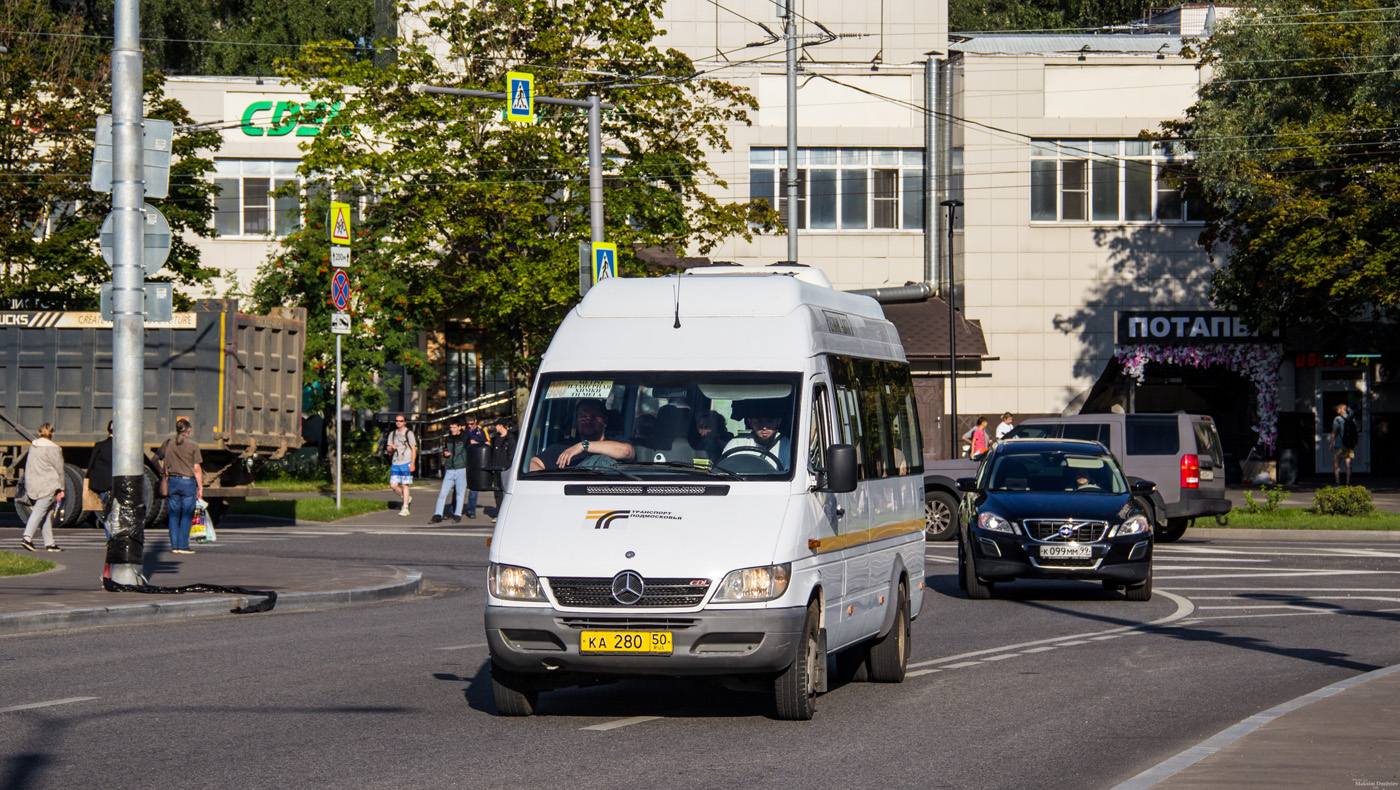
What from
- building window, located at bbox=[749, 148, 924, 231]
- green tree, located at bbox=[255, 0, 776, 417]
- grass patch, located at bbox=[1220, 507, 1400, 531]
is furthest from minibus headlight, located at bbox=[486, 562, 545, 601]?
building window, located at bbox=[749, 148, 924, 231]

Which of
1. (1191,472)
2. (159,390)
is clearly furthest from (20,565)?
(1191,472)

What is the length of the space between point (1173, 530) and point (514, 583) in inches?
743

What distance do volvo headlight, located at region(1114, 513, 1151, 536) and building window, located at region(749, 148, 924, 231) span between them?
101ft

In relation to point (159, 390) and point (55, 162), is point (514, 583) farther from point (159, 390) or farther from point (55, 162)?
point (55, 162)

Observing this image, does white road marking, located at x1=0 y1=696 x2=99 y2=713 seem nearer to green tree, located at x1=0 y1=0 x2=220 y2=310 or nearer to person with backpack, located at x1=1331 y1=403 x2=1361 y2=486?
green tree, located at x1=0 y1=0 x2=220 y2=310

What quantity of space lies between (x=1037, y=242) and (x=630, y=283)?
37.2 meters

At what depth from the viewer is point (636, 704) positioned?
34.2 feet

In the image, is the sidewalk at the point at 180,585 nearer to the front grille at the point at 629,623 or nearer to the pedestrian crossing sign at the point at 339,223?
the front grille at the point at 629,623

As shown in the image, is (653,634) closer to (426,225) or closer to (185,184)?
(426,225)

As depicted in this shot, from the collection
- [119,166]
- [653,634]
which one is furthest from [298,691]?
[119,166]

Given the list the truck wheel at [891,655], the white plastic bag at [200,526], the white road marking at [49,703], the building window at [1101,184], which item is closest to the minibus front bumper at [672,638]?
the truck wheel at [891,655]

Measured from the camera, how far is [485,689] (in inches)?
432

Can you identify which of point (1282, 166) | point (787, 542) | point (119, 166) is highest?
point (1282, 166)

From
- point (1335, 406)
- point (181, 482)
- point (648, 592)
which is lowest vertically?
point (648, 592)
